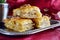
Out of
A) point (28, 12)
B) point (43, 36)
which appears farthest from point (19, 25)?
Result: point (28, 12)

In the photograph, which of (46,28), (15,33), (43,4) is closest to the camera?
(15,33)

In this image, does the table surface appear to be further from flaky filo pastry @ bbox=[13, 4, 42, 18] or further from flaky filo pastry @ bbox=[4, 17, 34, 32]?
flaky filo pastry @ bbox=[13, 4, 42, 18]

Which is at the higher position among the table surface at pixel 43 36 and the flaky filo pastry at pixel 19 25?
the flaky filo pastry at pixel 19 25

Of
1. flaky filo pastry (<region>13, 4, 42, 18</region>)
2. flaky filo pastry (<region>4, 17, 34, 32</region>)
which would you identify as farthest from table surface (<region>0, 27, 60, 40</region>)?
flaky filo pastry (<region>13, 4, 42, 18</region>)

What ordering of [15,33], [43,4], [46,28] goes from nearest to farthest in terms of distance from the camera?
[15,33] → [46,28] → [43,4]

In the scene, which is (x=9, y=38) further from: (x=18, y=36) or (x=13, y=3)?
(x=13, y=3)

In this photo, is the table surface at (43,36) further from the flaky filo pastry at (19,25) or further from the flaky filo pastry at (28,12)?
the flaky filo pastry at (28,12)

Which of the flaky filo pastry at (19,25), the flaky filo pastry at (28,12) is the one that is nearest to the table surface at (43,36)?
the flaky filo pastry at (19,25)

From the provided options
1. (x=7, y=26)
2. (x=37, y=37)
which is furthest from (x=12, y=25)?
(x=37, y=37)
